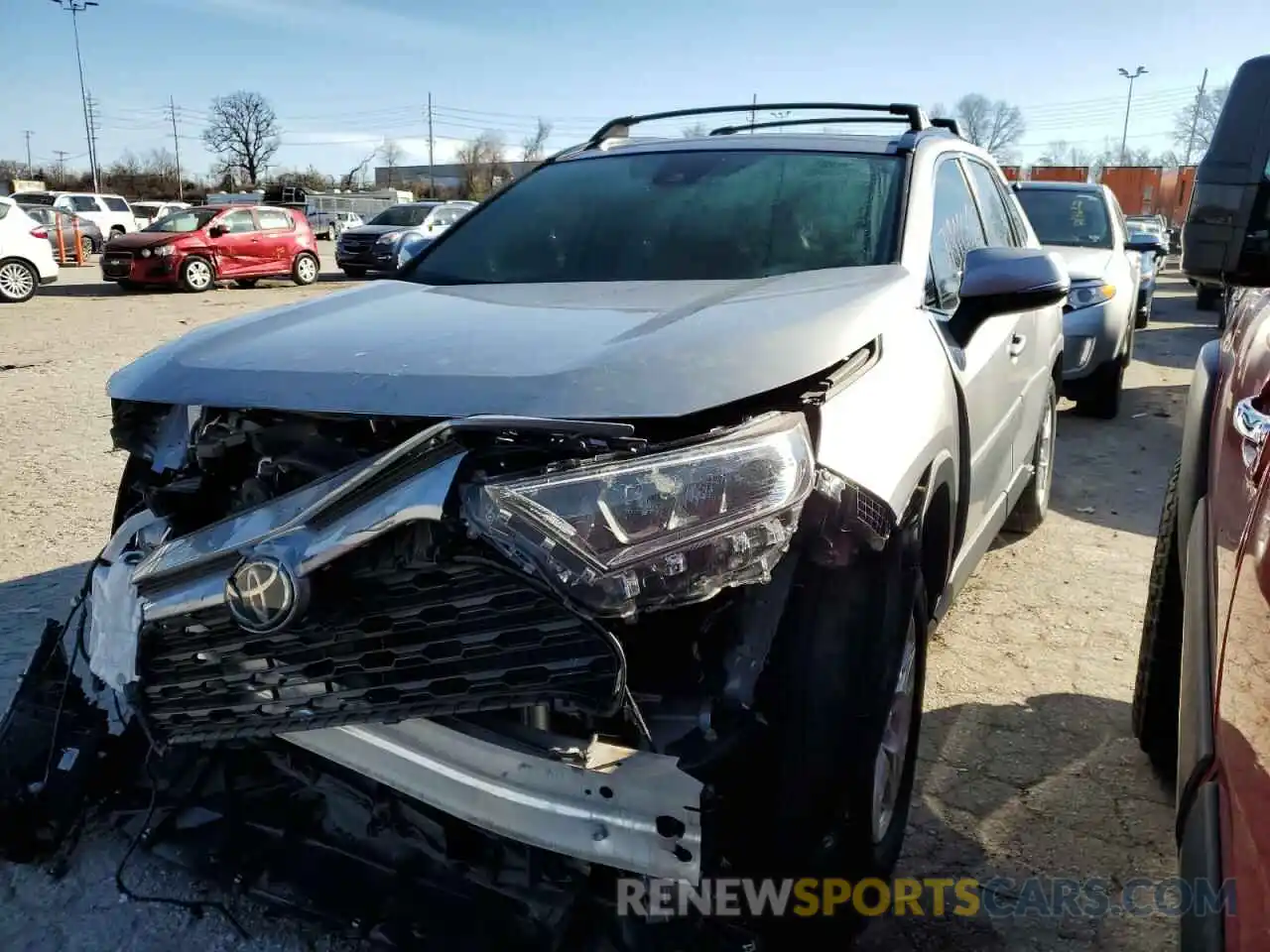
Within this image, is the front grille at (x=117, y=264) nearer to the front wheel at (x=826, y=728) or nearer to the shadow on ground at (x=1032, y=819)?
the shadow on ground at (x=1032, y=819)

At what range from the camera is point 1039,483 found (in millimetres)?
4898

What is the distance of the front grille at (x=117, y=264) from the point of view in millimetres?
17719

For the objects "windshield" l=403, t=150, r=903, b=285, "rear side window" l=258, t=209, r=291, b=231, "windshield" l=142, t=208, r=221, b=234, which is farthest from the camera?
"rear side window" l=258, t=209, r=291, b=231

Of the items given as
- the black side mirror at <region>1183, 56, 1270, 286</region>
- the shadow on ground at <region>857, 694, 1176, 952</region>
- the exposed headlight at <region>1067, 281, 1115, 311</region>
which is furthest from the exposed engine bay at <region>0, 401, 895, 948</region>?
the exposed headlight at <region>1067, 281, 1115, 311</region>

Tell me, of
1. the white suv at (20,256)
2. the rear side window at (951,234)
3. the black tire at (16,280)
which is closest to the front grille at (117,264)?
the white suv at (20,256)

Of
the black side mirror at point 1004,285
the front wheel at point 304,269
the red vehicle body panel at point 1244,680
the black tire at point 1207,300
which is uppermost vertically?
the black side mirror at point 1004,285

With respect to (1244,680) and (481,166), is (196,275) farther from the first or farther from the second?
(481,166)

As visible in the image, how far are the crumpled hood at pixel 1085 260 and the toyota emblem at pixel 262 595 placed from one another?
22.7ft

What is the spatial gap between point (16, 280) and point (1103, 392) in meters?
16.3

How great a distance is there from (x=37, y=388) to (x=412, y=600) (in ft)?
27.1

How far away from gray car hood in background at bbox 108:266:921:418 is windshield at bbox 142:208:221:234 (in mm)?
18063

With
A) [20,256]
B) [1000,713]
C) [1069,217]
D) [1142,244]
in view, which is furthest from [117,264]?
[1000,713]

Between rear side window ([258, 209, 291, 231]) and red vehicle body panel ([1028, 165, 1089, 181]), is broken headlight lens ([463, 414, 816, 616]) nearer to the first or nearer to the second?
rear side window ([258, 209, 291, 231])

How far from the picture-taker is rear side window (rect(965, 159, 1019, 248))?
3773 mm
